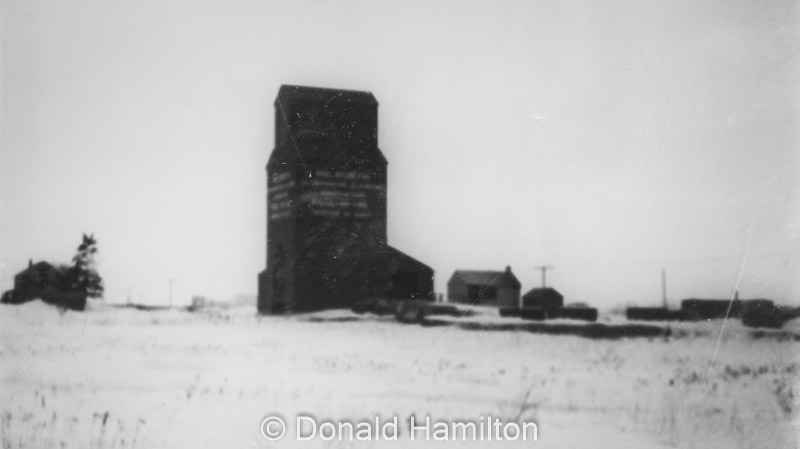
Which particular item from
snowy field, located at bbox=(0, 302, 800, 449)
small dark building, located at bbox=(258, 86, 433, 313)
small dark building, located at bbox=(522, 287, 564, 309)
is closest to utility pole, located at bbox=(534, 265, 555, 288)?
small dark building, located at bbox=(522, 287, 564, 309)

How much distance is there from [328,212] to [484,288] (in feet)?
2.95

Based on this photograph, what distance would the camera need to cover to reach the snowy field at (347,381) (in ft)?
11.0

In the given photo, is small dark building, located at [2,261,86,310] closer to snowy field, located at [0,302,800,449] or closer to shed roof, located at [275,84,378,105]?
snowy field, located at [0,302,800,449]

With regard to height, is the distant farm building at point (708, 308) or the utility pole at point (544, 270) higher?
the utility pole at point (544, 270)

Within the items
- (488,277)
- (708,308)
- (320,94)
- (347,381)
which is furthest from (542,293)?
(320,94)

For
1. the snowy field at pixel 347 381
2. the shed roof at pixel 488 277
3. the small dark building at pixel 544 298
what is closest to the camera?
the snowy field at pixel 347 381

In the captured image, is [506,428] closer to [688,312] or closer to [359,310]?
[359,310]

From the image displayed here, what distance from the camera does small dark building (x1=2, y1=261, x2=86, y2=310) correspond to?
11.1 feet

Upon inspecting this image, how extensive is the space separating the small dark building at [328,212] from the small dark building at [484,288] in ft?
0.48

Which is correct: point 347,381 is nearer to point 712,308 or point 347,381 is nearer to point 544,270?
point 544,270

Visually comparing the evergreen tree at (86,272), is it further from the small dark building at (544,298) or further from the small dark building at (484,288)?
the small dark building at (544,298)

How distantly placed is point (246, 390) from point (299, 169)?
1.12m

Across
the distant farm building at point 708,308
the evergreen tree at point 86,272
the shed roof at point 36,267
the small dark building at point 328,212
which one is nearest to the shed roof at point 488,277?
the small dark building at point 328,212

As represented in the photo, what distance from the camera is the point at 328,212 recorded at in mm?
3537
